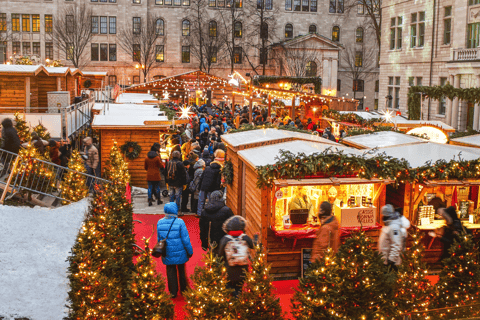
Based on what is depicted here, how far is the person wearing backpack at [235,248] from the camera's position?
6.77m

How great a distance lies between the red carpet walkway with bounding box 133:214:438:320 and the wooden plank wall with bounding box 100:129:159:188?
353 cm

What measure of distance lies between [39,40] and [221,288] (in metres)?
55.2

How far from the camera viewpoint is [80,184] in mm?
11898

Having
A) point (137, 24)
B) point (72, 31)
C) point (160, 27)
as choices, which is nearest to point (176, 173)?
point (72, 31)

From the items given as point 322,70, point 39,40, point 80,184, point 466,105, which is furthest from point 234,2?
point 80,184

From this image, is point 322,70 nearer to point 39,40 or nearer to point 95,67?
point 95,67

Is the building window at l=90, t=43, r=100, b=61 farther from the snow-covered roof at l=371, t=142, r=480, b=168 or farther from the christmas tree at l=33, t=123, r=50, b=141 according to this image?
the snow-covered roof at l=371, t=142, r=480, b=168

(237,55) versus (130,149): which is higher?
(237,55)

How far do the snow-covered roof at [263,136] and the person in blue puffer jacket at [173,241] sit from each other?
3.83 metres

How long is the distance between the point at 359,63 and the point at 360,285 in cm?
5846

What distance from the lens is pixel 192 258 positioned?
9938 millimetres

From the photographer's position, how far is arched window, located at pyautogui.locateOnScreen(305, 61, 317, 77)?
57.2 m

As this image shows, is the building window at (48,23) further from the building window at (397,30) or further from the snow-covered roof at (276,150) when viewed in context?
the snow-covered roof at (276,150)

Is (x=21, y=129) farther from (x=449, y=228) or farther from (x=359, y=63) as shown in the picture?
(x=359, y=63)
